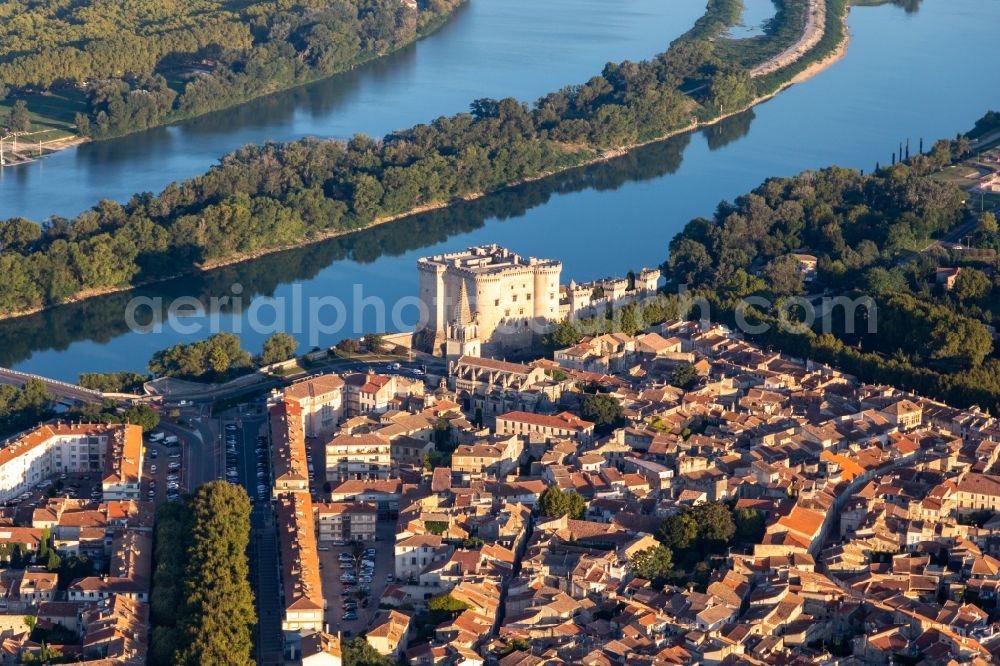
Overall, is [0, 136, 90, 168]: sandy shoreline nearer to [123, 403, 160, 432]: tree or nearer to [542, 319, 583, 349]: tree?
[542, 319, 583, 349]: tree

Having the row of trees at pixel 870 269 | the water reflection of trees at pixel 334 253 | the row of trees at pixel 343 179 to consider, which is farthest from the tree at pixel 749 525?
the row of trees at pixel 343 179

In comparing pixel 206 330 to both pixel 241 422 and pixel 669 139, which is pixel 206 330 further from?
pixel 669 139

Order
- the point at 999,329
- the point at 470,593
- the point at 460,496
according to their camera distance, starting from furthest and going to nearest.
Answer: the point at 999,329 → the point at 460,496 → the point at 470,593

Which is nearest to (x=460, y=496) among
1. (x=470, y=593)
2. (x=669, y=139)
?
(x=470, y=593)

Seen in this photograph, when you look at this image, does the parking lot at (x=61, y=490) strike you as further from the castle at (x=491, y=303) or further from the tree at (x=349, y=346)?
the castle at (x=491, y=303)

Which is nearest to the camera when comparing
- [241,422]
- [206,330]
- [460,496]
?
[460,496]

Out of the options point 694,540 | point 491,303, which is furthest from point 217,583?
point 491,303

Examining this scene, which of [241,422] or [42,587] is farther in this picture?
[241,422]
